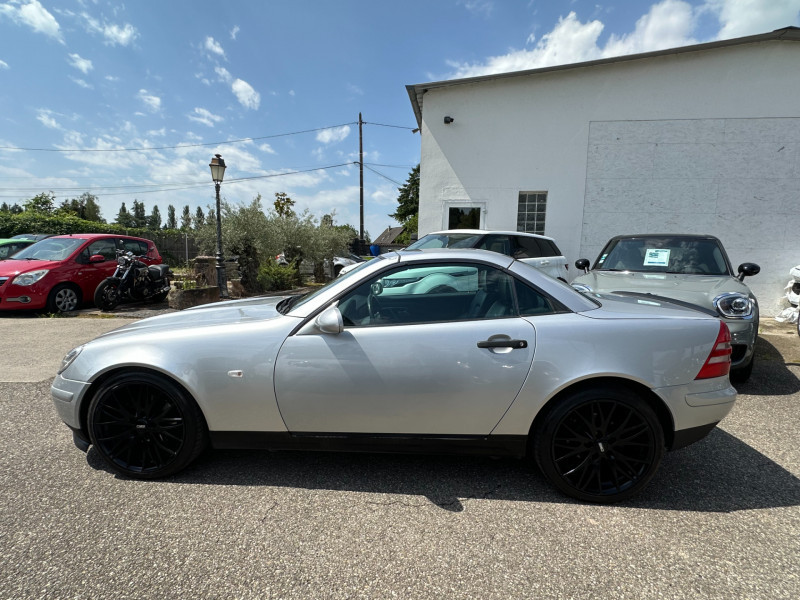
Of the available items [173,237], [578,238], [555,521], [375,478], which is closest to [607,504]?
[555,521]

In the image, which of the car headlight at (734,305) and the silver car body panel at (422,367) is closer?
the silver car body panel at (422,367)

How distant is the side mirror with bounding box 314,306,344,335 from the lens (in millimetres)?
2213

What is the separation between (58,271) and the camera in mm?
7730

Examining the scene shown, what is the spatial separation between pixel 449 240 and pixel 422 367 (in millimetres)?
4729

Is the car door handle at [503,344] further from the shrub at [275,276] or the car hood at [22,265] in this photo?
the shrub at [275,276]

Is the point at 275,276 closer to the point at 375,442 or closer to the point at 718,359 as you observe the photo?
the point at 375,442

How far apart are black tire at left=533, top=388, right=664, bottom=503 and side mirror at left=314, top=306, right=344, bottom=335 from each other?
128cm

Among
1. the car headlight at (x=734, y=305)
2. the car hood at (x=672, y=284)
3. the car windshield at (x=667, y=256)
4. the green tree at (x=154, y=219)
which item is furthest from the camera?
the green tree at (x=154, y=219)

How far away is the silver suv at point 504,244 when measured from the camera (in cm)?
652

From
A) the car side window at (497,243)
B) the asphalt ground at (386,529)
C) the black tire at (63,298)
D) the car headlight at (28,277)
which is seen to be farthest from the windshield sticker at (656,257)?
the car headlight at (28,277)

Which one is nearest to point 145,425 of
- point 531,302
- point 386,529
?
point 386,529

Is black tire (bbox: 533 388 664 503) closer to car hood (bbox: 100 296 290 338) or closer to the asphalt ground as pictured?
the asphalt ground

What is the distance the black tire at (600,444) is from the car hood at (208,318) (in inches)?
69.9

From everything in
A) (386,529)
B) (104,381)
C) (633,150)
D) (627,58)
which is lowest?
(386,529)
